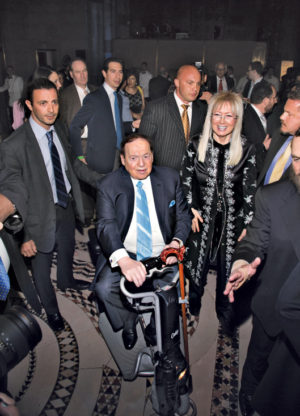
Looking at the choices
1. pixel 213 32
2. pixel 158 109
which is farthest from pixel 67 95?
pixel 213 32

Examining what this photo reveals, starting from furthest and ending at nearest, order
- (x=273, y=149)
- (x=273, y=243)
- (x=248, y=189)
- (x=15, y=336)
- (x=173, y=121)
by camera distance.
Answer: (x=173, y=121)
(x=273, y=149)
(x=248, y=189)
(x=273, y=243)
(x=15, y=336)

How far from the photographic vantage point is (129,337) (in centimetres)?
245

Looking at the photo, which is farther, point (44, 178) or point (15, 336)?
point (44, 178)

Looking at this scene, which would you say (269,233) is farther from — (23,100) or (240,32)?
(240,32)

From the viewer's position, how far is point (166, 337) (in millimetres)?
1984

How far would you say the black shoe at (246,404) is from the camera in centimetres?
219

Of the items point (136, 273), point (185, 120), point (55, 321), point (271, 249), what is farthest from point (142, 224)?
point (185, 120)

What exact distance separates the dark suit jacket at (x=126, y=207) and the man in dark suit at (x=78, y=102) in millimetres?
2045

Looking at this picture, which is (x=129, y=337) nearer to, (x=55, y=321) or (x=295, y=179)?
(x=55, y=321)

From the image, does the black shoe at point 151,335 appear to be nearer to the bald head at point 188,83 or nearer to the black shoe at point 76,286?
the black shoe at point 76,286

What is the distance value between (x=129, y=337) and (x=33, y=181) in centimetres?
131

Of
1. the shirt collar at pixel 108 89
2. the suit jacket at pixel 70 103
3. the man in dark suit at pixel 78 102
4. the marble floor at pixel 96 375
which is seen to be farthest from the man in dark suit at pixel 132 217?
the suit jacket at pixel 70 103

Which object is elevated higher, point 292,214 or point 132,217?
point 292,214

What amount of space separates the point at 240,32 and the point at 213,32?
138cm
